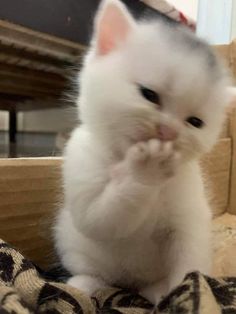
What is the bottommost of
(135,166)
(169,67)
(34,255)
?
(34,255)

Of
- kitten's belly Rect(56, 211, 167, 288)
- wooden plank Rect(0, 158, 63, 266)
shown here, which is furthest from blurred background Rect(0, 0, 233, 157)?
kitten's belly Rect(56, 211, 167, 288)

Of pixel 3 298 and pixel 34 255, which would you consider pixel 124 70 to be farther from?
pixel 34 255

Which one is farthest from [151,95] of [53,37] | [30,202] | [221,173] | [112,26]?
[221,173]

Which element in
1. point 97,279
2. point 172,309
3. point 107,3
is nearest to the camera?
point 172,309

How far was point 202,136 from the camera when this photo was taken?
615mm

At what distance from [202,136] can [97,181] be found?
17 centimetres

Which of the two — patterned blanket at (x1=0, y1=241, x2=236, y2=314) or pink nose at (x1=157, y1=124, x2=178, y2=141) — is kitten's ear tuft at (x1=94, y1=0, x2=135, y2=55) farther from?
patterned blanket at (x1=0, y1=241, x2=236, y2=314)

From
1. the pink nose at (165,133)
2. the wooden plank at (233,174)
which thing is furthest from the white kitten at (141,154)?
the wooden plank at (233,174)

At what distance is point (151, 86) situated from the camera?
570 mm

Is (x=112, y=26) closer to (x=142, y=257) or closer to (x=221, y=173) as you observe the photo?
(x=142, y=257)

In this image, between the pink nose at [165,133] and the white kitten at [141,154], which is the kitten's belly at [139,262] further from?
the pink nose at [165,133]

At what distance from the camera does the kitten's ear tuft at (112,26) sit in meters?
0.66

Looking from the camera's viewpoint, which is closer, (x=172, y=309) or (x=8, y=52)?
(x=172, y=309)

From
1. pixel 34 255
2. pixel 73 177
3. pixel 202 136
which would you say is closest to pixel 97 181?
pixel 73 177
